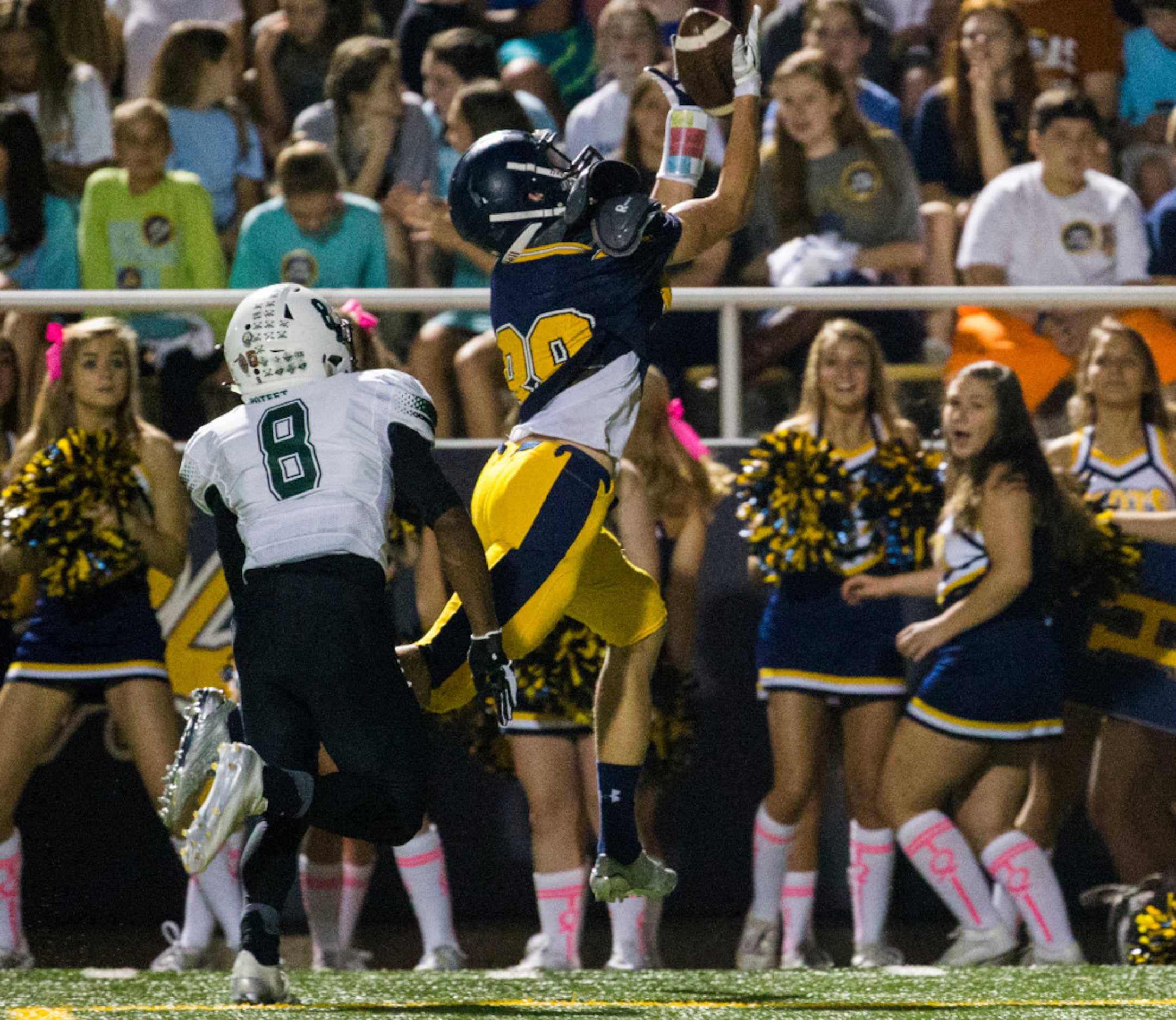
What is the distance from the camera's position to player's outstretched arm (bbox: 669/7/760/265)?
5156 mm

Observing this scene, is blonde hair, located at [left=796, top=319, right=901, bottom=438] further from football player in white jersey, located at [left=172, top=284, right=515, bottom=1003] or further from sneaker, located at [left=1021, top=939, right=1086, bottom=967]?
football player in white jersey, located at [left=172, top=284, right=515, bottom=1003]

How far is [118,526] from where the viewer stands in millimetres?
6828

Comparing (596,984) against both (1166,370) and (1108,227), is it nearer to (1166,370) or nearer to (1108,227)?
(1166,370)

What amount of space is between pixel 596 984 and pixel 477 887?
5.64 ft

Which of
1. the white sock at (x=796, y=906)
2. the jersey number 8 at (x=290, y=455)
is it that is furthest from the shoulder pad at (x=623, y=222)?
the white sock at (x=796, y=906)

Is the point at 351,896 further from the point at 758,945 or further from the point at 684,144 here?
the point at 684,144

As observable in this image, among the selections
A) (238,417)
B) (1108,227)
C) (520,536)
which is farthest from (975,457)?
(238,417)

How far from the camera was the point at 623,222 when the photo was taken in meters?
4.89

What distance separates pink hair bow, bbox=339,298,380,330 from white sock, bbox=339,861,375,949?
6.16ft

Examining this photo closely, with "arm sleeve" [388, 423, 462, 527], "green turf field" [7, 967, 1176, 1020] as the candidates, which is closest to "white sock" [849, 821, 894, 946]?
"green turf field" [7, 967, 1176, 1020]

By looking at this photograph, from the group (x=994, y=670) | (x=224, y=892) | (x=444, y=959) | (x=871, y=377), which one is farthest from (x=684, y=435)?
(x=224, y=892)

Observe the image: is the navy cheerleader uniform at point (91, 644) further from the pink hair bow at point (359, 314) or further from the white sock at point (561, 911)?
the white sock at point (561, 911)

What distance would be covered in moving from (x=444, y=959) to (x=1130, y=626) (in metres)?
2.72

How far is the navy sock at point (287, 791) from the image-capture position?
15.1ft
